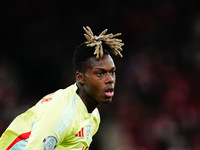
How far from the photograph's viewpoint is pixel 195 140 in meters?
8.35

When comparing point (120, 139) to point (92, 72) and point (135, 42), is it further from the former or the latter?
point (92, 72)

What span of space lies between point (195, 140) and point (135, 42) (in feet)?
8.20

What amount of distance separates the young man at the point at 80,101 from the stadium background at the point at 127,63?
13.9ft

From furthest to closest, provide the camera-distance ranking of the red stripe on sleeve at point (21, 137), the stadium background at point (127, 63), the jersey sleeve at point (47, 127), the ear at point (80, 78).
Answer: the stadium background at point (127, 63) < the ear at point (80, 78) < the red stripe on sleeve at point (21, 137) < the jersey sleeve at point (47, 127)

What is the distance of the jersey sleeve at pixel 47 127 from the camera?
11.8 ft

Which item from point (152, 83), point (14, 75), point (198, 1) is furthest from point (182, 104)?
point (14, 75)

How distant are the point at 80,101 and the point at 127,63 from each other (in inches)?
200

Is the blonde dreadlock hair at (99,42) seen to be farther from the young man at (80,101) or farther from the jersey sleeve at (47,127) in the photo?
the jersey sleeve at (47,127)

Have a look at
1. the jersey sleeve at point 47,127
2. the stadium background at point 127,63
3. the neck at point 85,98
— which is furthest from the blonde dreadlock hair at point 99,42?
the stadium background at point 127,63

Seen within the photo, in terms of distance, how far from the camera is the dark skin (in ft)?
13.5

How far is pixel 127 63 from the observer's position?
920 centimetres

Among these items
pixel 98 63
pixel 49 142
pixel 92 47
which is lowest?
pixel 49 142

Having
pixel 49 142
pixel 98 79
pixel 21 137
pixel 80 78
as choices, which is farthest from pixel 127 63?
pixel 49 142

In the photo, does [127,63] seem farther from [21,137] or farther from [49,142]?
[49,142]
